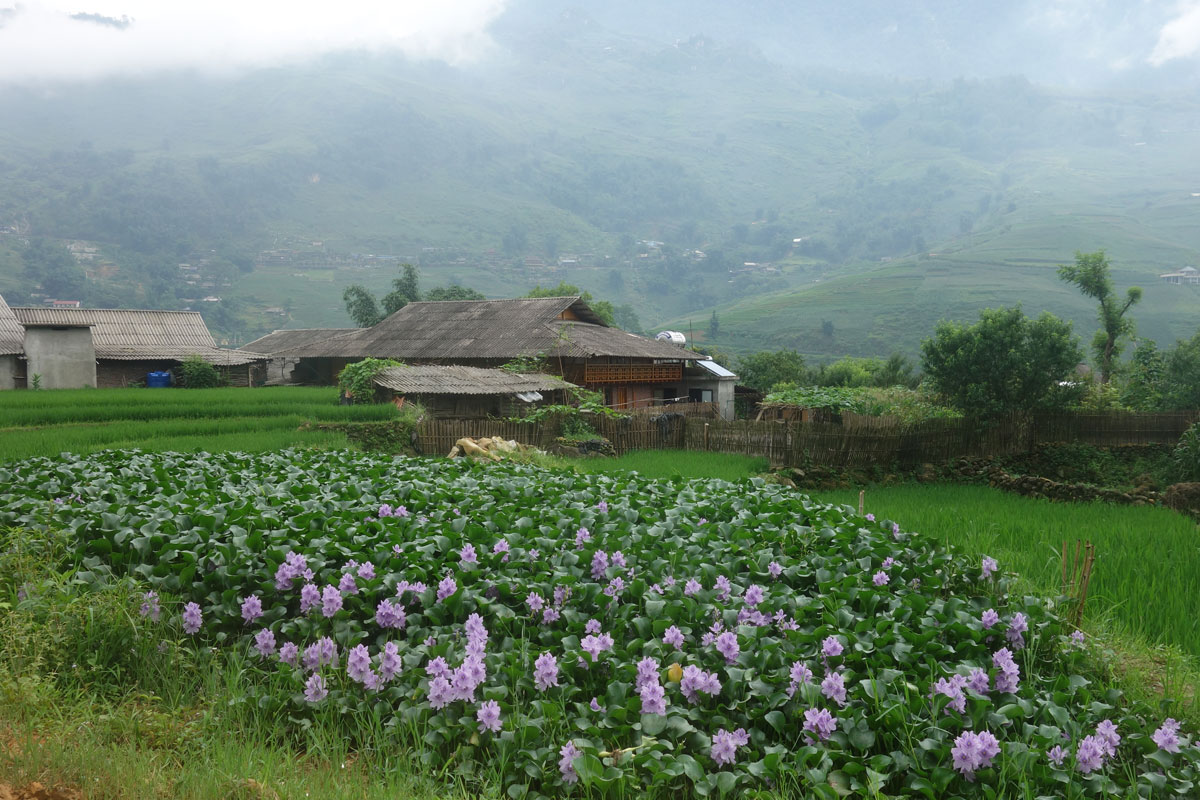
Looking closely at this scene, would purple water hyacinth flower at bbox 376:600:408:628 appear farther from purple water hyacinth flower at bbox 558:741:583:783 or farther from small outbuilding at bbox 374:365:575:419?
small outbuilding at bbox 374:365:575:419

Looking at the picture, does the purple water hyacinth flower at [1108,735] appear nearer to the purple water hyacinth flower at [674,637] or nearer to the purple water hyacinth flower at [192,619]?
the purple water hyacinth flower at [674,637]

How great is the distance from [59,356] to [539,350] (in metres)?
17.4

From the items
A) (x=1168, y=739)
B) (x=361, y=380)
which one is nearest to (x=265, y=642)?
(x=1168, y=739)

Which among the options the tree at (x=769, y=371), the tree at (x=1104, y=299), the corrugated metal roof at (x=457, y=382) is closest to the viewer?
the corrugated metal roof at (x=457, y=382)

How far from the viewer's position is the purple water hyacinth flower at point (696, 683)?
375 centimetres

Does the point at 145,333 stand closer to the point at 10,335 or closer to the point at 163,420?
the point at 10,335

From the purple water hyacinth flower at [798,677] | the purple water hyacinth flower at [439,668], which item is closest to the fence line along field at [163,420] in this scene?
the purple water hyacinth flower at [439,668]

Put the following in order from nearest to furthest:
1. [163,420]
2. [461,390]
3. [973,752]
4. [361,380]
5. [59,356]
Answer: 1. [973,752]
2. [163,420]
3. [461,390]
4. [361,380]
5. [59,356]

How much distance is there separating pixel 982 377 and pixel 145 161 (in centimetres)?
18349

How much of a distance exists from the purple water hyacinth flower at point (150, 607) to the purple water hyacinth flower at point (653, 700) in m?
3.06

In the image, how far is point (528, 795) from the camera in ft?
11.3

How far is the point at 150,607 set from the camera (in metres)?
4.86

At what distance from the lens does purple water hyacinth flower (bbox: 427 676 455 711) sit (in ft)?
12.4

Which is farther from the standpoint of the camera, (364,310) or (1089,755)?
(364,310)
